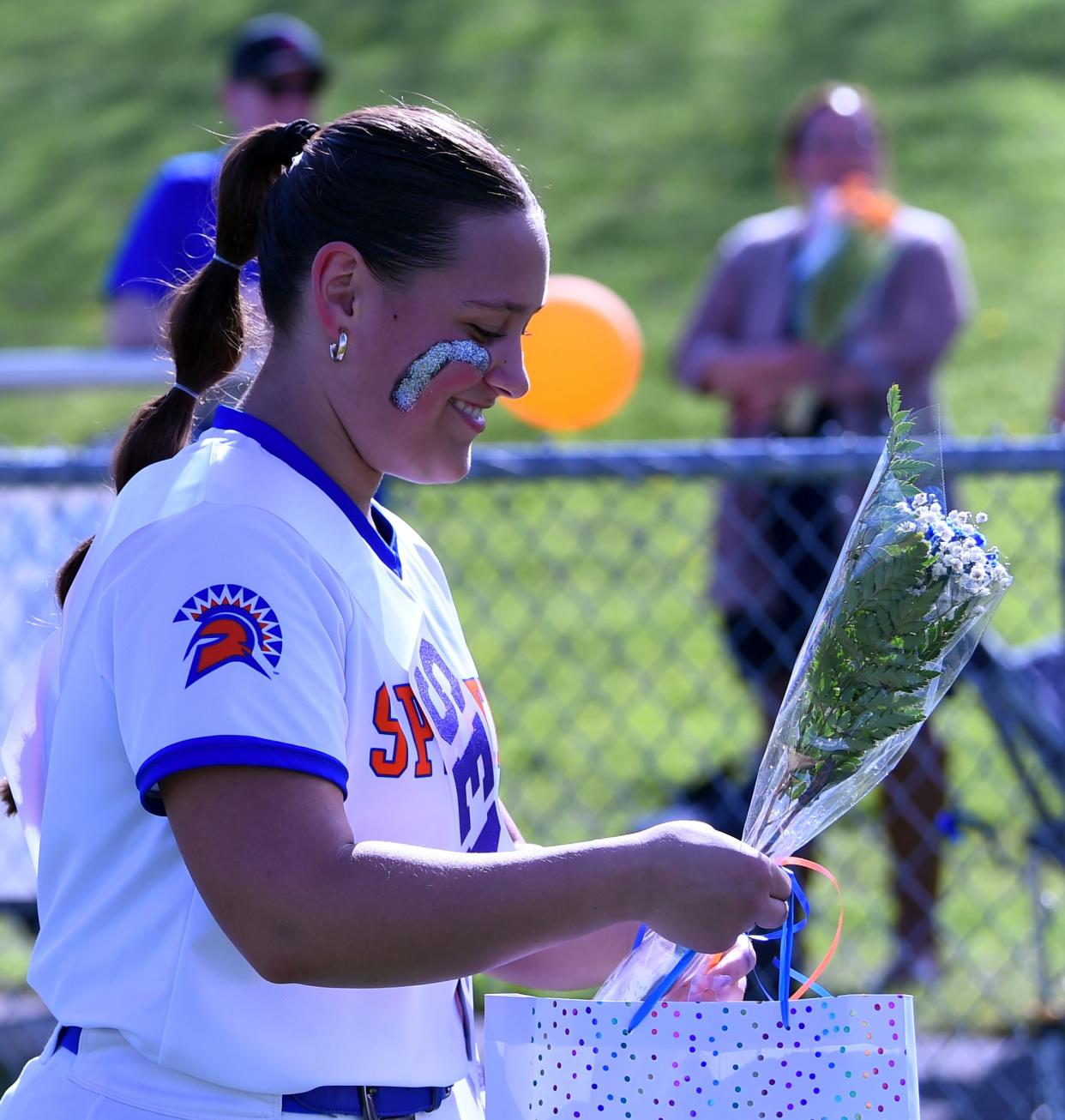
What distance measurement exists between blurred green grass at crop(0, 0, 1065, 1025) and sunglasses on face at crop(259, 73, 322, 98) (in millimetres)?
1703

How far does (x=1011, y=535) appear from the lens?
771cm

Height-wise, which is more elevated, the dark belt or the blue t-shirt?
the blue t-shirt

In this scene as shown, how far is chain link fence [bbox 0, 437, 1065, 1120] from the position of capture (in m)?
3.53

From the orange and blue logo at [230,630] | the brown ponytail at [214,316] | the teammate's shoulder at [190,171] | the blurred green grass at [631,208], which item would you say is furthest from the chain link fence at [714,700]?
the orange and blue logo at [230,630]

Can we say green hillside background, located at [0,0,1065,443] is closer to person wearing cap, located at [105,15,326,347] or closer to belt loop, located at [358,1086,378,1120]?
person wearing cap, located at [105,15,326,347]

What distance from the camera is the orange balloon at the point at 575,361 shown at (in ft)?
16.0

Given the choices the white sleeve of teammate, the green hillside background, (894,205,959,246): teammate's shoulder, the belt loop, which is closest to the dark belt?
the belt loop

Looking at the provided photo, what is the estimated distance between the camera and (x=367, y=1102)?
166cm

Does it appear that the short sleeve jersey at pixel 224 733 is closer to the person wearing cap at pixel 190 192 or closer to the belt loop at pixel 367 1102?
the belt loop at pixel 367 1102

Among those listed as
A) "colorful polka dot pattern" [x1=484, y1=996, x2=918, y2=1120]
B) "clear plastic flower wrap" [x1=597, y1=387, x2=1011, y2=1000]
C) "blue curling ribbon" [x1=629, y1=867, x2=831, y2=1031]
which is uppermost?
"clear plastic flower wrap" [x1=597, y1=387, x2=1011, y2=1000]

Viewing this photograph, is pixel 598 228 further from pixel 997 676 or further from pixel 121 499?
pixel 121 499

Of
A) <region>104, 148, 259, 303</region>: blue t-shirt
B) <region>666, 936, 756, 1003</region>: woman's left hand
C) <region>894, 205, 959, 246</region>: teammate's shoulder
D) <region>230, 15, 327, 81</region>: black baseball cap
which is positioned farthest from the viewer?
<region>230, 15, 327, 81</region>: black baseball cap

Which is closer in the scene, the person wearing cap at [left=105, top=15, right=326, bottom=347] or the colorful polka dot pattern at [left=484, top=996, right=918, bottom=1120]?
the colorful polka dot pattern at [left=484, top=996, right=918, bottom=1120]

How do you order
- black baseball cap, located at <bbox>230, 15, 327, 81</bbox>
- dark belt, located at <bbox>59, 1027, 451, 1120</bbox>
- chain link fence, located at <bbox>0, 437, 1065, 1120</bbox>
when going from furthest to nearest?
black baseball cap, located at <bbox>230, 15, 327, 81</bbox> → chain link fence, located at <bbox>0, 437, 1065, 1120</bbox> → dark belt, located at <bbox>59, 1027, 451, 1120</bbox>
